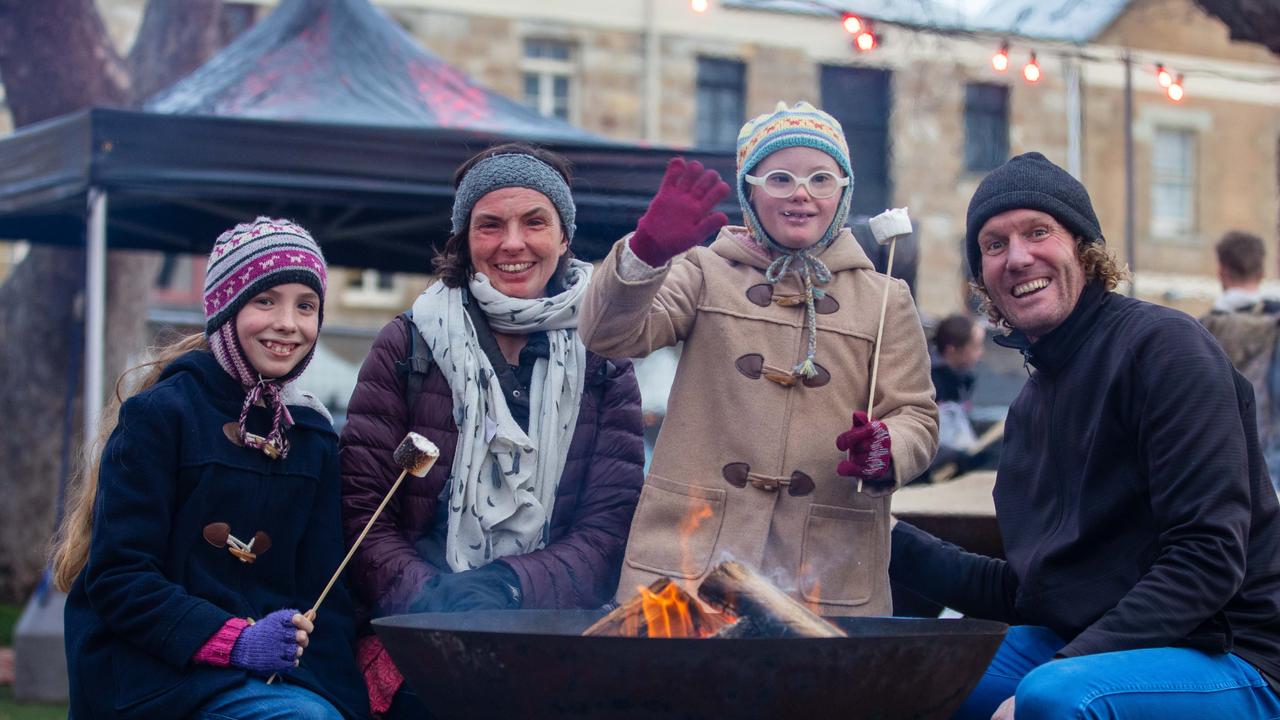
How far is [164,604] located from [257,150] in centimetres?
326

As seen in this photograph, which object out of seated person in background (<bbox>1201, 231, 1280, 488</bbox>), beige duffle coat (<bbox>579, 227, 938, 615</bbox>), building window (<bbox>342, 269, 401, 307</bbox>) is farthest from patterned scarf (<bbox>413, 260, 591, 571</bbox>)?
building window (<bbox>342, 269, 401, 307</bbox>)

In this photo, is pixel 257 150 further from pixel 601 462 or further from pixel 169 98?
pixel 601 462

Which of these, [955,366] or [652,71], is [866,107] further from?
[955,366]

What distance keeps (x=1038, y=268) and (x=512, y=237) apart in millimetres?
1174

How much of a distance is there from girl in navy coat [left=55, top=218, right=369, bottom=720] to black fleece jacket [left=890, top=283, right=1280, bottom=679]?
4.93ft

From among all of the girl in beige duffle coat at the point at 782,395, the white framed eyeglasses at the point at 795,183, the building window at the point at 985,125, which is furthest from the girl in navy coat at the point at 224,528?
the building window at the point at 985,125

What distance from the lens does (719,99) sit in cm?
1881

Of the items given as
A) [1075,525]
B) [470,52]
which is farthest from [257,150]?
[470,52]

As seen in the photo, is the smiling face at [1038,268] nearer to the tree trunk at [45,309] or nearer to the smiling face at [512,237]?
the smiling face at [512,237]

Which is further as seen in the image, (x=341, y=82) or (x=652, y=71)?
(x=652, y=71)

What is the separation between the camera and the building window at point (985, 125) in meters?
19.8

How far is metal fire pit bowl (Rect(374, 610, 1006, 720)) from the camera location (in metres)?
2.13

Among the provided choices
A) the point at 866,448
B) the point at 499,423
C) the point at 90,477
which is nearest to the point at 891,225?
the point at 866,448

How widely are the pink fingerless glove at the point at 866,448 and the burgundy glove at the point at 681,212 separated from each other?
1.66 ft
